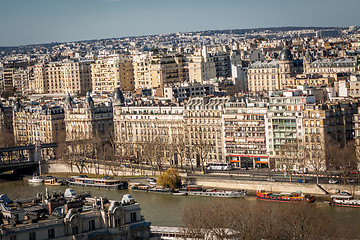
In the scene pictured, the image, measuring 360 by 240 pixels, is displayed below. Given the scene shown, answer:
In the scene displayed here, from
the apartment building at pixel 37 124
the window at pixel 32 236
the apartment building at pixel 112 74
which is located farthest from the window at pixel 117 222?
the apartment building at pixel 112 74

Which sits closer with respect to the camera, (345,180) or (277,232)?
(277,232)

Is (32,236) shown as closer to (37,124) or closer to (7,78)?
(37,124)

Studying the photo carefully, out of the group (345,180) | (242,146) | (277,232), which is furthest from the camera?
(242,146)

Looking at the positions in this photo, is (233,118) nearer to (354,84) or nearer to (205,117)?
(205,117)

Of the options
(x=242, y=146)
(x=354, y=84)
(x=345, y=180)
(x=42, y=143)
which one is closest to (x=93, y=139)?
(x=42, y=143)

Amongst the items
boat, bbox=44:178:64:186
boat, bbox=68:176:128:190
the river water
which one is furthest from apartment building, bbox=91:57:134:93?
the river water

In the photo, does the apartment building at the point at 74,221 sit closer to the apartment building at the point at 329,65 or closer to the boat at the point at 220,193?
the boat at the point at 220,193
